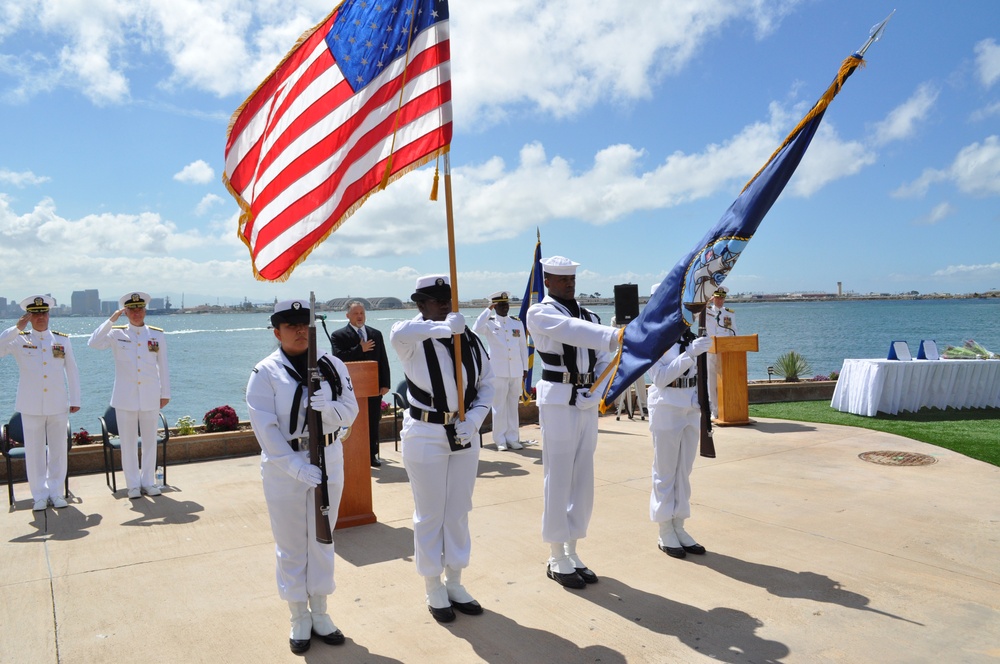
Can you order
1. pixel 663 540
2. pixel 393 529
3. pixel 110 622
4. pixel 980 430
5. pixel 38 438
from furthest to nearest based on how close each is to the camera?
1. pixel 980 430
2. pixel 38 438
3. pixel 393 529
4. pixel 663 540
5. pixel 110 622

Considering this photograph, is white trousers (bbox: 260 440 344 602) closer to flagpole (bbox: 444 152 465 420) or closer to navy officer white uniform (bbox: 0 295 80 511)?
flagpole (bbox: 444 152 465 420)

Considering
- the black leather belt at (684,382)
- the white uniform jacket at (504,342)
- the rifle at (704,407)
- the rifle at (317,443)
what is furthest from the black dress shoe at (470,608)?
the white uniform jacket at (504,342)

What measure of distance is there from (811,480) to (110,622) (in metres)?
6.54

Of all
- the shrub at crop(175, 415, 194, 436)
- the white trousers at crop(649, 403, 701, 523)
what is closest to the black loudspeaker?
the white trousers at crop(649, 403, 701, 523)

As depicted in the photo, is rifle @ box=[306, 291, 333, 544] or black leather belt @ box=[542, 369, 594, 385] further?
black leather belt @ box=[542, 369, 594, 385]

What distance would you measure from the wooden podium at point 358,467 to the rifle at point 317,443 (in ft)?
8.15

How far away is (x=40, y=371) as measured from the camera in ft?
24.6

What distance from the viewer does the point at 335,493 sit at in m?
4.03

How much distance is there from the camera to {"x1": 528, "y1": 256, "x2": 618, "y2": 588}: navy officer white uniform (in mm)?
4824

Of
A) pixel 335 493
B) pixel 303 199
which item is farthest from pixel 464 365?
pixel 303 199

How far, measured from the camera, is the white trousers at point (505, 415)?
10.4 metres

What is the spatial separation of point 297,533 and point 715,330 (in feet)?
32.4

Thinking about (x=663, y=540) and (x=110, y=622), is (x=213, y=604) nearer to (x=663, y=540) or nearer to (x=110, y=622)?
(x=110, y=622)

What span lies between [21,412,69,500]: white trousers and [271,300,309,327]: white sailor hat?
5005 mm
